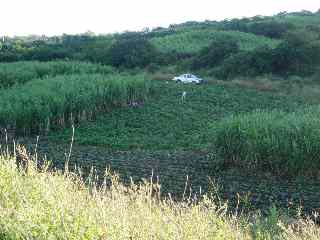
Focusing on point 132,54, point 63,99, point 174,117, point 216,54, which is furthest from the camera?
point 132,54

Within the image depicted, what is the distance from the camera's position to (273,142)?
1421 centimetres

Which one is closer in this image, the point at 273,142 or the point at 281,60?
the point at 273,142

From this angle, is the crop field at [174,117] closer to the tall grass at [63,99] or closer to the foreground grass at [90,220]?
the tall grass at [63,99]

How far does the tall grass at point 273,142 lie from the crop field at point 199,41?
36251 mm

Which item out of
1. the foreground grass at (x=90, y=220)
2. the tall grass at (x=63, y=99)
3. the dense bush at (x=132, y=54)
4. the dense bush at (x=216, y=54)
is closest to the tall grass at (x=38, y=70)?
the tall grass at (x=63, y=99)

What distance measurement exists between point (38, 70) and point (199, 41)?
25.8 meters

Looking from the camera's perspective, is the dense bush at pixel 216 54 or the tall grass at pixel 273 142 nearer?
the tall grass at pixel 273 142

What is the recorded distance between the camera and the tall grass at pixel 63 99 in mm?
20969

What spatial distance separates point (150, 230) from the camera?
466 cm

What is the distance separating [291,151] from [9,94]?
13.9m

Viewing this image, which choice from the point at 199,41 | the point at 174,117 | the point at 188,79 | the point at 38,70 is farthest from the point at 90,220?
the point at 199,41

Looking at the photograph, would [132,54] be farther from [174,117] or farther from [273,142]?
[273,142]

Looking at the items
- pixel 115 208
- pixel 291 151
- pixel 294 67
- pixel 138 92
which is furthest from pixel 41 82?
pixel 115 208

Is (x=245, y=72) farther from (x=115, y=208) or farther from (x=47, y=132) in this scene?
(x=115, y=208)
